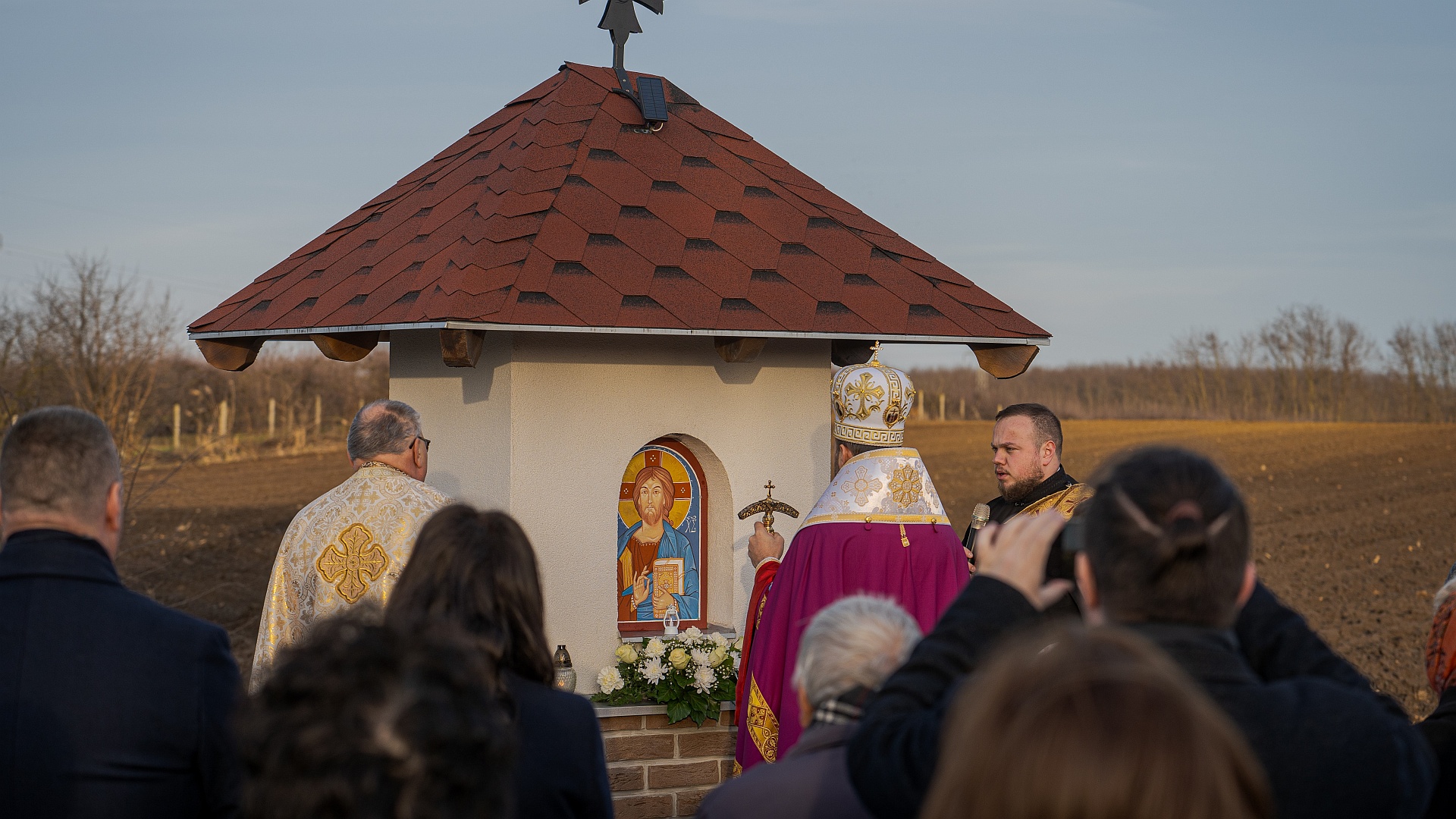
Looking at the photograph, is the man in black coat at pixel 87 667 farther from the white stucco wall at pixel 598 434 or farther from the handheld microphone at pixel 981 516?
the handheld microphone at pixel 981 516

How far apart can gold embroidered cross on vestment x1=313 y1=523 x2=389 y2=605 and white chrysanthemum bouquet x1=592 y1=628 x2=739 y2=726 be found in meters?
1.61

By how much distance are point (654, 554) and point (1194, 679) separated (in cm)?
453

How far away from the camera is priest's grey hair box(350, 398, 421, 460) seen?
14.5ft

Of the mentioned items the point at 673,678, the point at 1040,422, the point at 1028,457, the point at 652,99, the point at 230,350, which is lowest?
the point at 673,678

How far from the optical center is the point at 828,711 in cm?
218

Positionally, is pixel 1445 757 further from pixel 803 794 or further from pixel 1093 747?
pixel 1093 747

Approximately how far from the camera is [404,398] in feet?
20.7

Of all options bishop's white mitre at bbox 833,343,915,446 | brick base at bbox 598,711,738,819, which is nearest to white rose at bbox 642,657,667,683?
brick base at bbox 598,711,738,819

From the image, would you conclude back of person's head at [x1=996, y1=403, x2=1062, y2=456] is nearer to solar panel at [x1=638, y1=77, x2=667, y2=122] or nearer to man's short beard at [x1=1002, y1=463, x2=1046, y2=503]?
man's short beard at [x1=1002, y1=463, x2=1046, y2=503]

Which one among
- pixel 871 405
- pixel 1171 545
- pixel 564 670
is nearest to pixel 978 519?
pixel 871 405

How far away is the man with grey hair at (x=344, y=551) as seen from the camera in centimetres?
427

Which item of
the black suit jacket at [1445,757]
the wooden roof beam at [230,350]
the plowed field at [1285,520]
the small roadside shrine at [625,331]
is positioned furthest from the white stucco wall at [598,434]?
the plowed field at [1285,520]

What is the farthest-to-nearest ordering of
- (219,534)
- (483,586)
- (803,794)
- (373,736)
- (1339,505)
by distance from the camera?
(1339,505), (219,534), (483,586), (803,794), (373,736)

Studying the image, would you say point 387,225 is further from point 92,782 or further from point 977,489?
point 977,489
